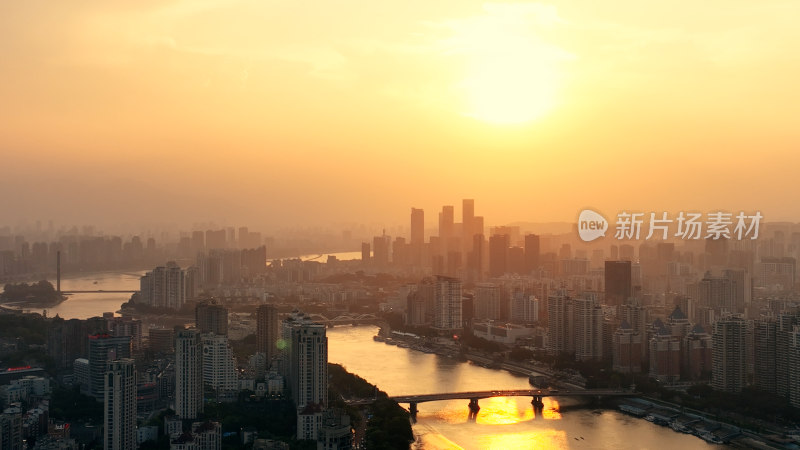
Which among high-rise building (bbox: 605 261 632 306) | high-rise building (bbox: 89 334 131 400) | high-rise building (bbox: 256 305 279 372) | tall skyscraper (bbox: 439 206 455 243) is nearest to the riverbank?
high-rise building (bbox: 605 261 632 306)

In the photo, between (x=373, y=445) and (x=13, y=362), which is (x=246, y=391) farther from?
(x=13, y=362)

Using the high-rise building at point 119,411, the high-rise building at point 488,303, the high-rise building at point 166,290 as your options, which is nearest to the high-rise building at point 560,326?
the high-rise building at point 488,303

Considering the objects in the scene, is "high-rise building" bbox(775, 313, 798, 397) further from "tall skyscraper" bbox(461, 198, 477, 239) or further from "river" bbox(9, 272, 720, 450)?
"tall skyscraper" bbox(461, 198, 477, 239)

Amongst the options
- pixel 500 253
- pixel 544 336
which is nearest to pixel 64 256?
pixel 500 253

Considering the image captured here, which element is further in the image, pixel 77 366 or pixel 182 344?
pixel 77 366

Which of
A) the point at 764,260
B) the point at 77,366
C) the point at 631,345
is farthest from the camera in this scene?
the point at 764,260

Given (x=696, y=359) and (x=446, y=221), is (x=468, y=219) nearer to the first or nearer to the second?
(x=446, y=221)

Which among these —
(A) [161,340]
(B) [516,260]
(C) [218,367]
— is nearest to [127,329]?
(A) [161,340]
